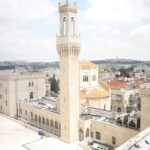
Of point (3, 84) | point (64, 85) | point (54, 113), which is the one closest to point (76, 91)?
point (64, 85)

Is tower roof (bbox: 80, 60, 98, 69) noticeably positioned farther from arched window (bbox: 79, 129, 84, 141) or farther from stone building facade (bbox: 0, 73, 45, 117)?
arched window (bbox: 79, 129, 84, 141)

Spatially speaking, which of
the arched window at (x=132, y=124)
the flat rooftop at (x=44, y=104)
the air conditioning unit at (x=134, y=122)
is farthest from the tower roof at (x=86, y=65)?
the arched window at (x=132, y=124)

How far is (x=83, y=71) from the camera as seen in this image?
42688mm

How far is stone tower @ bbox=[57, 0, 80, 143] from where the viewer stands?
29.6 metres

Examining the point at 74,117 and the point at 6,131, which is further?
the point at 6,131

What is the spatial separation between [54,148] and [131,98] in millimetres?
32076

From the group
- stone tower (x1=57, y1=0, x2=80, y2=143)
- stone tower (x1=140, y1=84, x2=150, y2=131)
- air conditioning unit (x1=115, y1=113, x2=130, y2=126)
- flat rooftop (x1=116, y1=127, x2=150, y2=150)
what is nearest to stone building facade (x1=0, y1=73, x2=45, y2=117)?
stone tower (x1=57, y1=0, x2=80, y2=143)

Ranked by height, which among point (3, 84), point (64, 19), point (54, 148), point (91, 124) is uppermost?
point (64, 19)

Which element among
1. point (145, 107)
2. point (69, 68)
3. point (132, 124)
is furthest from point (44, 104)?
point (145, 107)

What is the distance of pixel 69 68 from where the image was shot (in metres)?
29.9

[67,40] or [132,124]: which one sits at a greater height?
[67,40]

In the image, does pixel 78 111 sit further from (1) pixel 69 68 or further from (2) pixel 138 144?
(2) pixel 138 144

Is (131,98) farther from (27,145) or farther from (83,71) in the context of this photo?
→ (27,145)

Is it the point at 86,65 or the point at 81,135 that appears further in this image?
the point at 86,65
